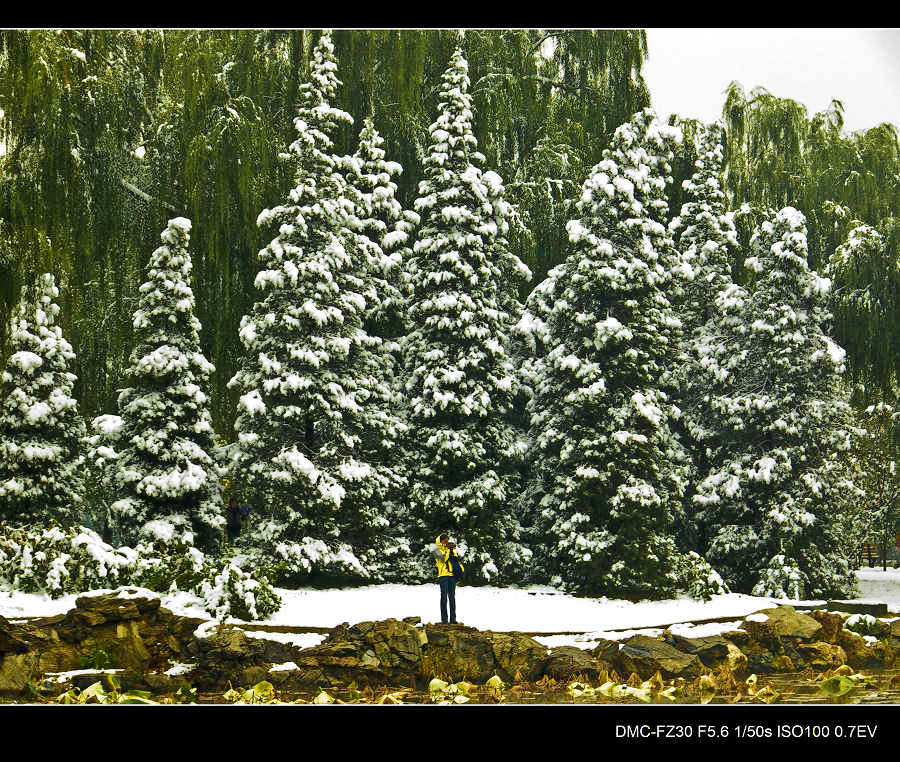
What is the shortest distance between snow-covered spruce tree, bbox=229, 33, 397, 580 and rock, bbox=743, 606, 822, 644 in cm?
509

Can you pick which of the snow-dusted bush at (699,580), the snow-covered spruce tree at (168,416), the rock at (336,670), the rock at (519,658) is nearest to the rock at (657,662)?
the rock at (519,658)

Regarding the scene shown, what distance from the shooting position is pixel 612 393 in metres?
14.7

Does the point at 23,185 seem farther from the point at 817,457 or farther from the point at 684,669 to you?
the point at 817,457

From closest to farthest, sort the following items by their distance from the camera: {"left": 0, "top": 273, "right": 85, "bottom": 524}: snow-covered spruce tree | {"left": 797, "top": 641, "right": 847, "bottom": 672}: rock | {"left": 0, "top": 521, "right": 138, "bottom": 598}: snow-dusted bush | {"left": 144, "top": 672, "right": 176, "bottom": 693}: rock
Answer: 1. {"left": 144, "top": 672, "right": 176, "bottom": 693}: rock
2. {"left": 797, "top": 641, "right": 847, "bottom": 672}: rock
3. {"left": 0, "top": 521, "right": 138, "bottom": 598}: snow-dusted bush
4. {"left": 0, "top": 273, "right": 85, "bottom": 524}: snow-covered spruce tree

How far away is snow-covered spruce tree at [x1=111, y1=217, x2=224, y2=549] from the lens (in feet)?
45.6

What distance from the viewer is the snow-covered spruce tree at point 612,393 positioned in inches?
544

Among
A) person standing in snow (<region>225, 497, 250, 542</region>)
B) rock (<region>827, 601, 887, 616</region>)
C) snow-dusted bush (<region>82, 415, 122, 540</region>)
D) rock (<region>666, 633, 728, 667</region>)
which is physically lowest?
rock (<region>666, 633, 728, 667</region>)

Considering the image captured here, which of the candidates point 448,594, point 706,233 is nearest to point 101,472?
point 448,594

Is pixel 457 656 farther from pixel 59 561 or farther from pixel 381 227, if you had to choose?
pixel 381 227

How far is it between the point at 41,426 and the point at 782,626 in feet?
32.5

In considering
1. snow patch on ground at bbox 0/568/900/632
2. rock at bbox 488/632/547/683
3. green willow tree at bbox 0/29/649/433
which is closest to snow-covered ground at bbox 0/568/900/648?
snow patch on ground at bbox 0/568/900/632

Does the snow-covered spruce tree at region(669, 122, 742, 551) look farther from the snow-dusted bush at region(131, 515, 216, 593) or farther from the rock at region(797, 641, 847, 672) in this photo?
the snow-dusted bush at region(131, 515, 216, 593)

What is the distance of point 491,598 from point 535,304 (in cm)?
469
